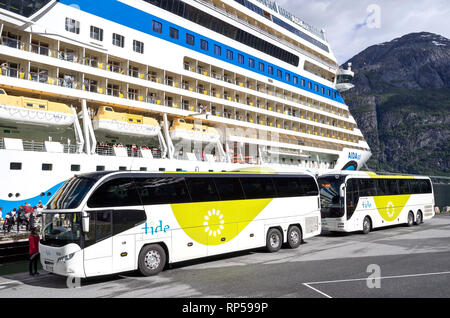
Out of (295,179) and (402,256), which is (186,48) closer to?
(295,179)

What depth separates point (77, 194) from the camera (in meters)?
8.78

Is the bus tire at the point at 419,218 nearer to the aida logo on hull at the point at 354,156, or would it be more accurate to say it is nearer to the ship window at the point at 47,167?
the ship window at the point at 47,167

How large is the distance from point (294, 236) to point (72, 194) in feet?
29.1

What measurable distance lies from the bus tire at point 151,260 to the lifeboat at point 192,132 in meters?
17.8

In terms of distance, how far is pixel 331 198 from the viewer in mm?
17125

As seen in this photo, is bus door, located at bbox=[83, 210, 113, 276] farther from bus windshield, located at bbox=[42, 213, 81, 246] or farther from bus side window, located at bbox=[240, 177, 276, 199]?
bus side window, located at bbox=[240, 177, 276, 199]

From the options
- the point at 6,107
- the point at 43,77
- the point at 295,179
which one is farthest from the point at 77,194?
the point at 43,77

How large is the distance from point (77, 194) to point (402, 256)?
1054cm

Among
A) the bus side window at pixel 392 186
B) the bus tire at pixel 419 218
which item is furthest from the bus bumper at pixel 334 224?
the bus tire at pixel 419 218

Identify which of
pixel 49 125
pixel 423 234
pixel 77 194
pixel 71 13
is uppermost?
pixel 71 13

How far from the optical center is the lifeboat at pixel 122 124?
22594mm

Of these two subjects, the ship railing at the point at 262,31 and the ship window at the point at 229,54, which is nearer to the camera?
the ship railing at the point at 262,31

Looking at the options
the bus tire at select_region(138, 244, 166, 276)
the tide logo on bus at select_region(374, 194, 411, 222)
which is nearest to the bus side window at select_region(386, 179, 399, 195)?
the tide logo on bus at select_region(374, 194, 411, 222)

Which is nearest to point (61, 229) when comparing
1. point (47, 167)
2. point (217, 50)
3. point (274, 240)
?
point (274, 240)
